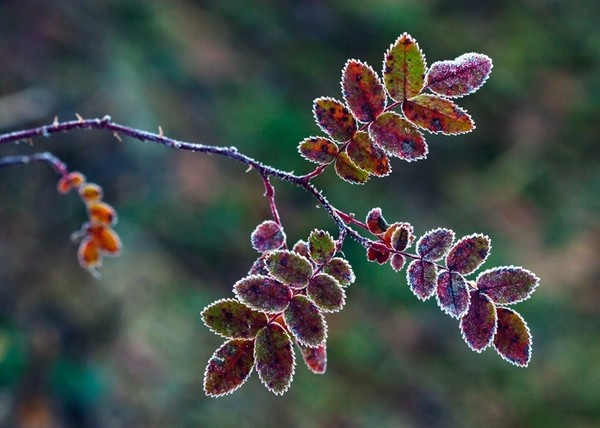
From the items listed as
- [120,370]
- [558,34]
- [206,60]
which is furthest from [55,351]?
[558,34]

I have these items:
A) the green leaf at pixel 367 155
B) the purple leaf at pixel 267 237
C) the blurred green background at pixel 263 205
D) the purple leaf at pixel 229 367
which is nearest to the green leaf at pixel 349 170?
the green leaf at pixel 367 155

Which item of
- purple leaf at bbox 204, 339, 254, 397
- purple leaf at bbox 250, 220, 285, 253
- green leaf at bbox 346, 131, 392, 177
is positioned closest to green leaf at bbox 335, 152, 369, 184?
green leaf at bbox 346, 131, 392, 177

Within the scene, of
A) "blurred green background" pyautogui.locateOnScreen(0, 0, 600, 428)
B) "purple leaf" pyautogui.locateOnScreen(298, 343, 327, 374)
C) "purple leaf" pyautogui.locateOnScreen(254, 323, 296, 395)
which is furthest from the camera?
"blurred green background" pyautogui.locateOnScreen(0, 0, 600, 428)

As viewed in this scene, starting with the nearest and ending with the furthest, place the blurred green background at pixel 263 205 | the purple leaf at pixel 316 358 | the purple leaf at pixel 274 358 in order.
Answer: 1. the purple leaf at pixel 274 358
2. the purple leaf at pixel 316 358
3. the blurred green background at pixel 263 205

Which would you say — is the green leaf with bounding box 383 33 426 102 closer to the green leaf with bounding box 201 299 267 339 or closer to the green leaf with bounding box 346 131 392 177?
the green leaf with bounding box 346 131 392 177

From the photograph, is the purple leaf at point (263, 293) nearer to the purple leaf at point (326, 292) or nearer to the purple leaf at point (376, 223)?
the purple leaf at point (326, 292)

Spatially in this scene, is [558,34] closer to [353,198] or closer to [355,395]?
[353,198]
